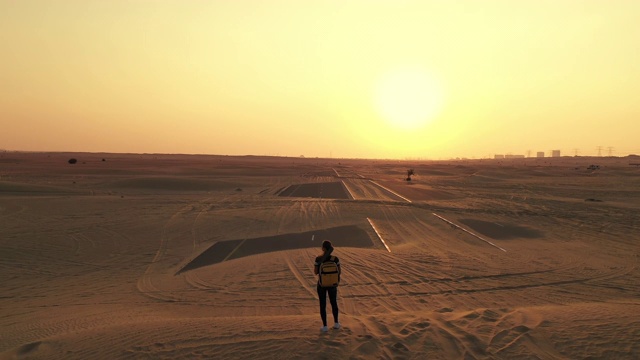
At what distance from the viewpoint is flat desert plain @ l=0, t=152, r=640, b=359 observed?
9.47m

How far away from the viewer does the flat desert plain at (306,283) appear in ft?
31.1

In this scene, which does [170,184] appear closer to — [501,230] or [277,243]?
[277,243]

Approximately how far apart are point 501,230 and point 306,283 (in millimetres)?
16676

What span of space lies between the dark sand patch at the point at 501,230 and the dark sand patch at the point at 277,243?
23.7ft

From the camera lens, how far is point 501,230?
28031 mm

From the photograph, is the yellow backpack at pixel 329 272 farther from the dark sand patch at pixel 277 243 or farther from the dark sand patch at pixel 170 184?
the dark sand patch at pixel 170 184

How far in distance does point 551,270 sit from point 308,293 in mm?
9572

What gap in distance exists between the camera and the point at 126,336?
9750 mm

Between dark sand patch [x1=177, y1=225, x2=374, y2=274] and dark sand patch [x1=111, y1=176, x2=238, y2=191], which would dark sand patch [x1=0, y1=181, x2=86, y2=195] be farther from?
dark sand patch [x1=177, y1=225, x2=374, y2=274]

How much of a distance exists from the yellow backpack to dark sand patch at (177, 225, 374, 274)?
983 cm

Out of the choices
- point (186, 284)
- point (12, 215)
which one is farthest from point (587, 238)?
point (12, 215)

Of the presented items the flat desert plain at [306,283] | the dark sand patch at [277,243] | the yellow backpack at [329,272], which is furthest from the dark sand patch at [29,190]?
the yellow backpack at [329,272]

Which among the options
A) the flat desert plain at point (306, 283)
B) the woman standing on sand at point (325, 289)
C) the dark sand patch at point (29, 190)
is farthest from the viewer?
the dark sand patch at point (29, 190)

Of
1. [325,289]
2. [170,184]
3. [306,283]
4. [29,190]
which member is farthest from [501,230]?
[29,190]
